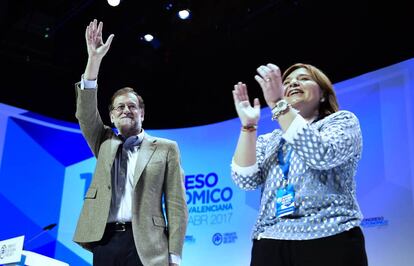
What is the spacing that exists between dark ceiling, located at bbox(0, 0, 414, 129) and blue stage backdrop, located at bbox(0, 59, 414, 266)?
1.25 feet

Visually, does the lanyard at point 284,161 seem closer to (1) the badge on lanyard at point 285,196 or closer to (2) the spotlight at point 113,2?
(1) the badge on lanyard at point 285,196

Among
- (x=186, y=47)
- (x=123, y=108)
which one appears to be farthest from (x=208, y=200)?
(x=123, y=108)

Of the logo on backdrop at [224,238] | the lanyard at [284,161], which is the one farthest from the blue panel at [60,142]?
the lanyard at [284,161]

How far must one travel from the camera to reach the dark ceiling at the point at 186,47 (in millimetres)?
6156

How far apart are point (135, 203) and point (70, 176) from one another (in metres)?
4.85

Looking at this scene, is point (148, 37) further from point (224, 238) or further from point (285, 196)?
point (285, 196)

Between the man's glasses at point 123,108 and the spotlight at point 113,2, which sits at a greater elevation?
the spotlight at point 113,2

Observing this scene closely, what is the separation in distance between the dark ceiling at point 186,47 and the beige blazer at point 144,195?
12.4 feet

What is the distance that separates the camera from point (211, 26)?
23.7ft

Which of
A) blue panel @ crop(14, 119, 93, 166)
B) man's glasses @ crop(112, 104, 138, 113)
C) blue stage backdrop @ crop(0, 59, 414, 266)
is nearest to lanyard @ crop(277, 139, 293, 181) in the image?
man's glasses @ crop(112, 104, 138, 113)

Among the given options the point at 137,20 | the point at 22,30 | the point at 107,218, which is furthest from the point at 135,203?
the point at 22,30

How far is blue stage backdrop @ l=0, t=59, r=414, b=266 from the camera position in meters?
5.23

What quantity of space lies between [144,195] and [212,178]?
4.46 m

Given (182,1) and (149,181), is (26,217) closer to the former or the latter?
(182,1)
